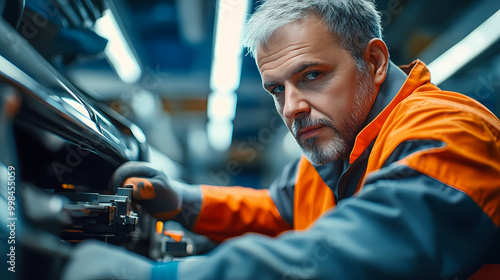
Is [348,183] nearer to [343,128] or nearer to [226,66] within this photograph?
[343,128]

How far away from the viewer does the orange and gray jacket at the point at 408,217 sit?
453mm

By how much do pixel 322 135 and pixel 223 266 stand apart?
595mm

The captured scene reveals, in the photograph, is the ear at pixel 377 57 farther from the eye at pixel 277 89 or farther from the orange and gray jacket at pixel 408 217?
the eye at pixel 277 89

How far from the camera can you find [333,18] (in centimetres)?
98

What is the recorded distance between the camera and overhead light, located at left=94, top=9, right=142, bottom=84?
7.25 ft

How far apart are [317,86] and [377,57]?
0.77ft

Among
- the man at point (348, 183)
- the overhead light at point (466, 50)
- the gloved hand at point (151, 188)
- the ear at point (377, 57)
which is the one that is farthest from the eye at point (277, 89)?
the overhead light at point (466, 50)

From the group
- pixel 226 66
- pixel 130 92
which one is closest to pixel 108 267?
pixel 226 66

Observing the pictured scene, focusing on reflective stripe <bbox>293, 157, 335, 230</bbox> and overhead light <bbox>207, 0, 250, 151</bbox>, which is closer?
reflective stripe <bbox>293, 157, 335, 230</bbox>

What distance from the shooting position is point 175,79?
3.85m

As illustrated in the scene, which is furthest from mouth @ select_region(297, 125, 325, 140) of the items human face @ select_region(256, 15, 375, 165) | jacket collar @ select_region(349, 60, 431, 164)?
jacket collar @ select_region(349, 60, 431, 164)

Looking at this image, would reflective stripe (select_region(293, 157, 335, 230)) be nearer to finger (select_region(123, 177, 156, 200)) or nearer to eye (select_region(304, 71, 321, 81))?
eye (select_region(304, 71, 321, 81))

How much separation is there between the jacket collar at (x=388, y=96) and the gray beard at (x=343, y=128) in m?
0.03

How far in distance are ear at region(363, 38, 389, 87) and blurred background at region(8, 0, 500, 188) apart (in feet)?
2.80
